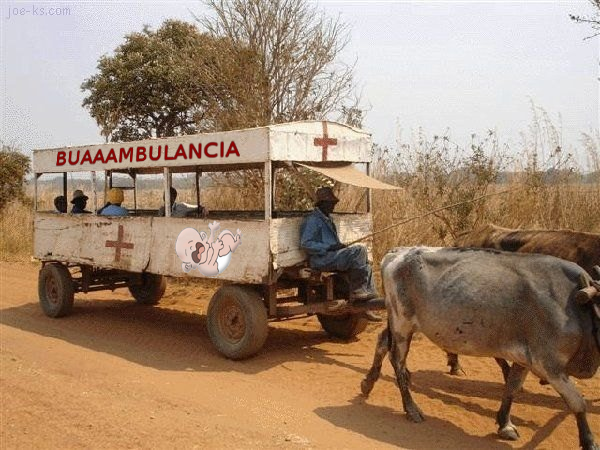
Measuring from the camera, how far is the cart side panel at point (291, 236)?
A: 7500 mm

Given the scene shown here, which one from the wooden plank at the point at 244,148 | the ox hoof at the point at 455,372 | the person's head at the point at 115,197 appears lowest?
the ox hoof at the point at 455,372

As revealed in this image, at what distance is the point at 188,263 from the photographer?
8.30 m

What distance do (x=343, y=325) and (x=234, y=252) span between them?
6.71ft

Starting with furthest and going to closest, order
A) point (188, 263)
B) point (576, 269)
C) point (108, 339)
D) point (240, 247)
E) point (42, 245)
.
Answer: point (42, 245) → point (108, 339) → point (188, 263) → point (240, 247) → point (576, 269)

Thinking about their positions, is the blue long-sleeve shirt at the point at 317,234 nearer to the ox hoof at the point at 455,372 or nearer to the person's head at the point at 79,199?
the ox hoof at the point at 455,372

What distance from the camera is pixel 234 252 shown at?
25.6 ft

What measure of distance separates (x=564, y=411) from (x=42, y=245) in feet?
27.6

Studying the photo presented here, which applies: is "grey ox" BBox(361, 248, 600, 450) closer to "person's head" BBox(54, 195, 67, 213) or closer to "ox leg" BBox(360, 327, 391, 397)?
"ox leg" BBox(360, 327, 391, 397)

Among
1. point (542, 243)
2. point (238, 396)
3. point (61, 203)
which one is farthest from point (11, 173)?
point (542, 243)

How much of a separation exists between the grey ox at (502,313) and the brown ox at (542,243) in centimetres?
136

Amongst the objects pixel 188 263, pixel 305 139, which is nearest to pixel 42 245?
pixel 188 263

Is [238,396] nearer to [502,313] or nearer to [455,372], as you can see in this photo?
[455,372]

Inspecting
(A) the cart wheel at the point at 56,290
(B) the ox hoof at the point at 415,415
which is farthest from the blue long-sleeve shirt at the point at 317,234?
(A) the cart wheel at the point at 56,290

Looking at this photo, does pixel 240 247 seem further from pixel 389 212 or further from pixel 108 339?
pixel 389 212
